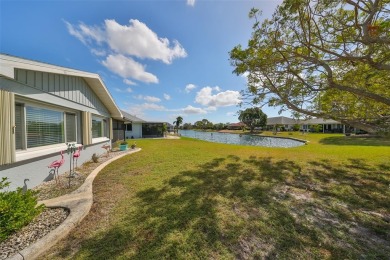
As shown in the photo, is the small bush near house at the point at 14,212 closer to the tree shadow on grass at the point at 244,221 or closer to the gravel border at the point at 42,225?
the gravel border at the point at 42,225

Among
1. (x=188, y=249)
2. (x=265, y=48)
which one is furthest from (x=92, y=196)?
(x=265, y=48)

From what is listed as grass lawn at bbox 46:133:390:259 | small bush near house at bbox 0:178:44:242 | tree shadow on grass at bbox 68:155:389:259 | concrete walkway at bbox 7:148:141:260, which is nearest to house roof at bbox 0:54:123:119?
small bush near house at bbox 0:178:44:242

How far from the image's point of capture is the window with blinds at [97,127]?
35.6 feet

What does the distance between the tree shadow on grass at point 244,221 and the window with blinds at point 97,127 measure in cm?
776

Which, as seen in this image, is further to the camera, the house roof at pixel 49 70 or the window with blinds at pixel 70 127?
the window with blinds at pixel 70 127

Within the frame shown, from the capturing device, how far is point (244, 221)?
357cm

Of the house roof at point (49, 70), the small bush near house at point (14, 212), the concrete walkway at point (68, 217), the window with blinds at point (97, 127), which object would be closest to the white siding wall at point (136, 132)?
the window with blinds at point (97, 127)

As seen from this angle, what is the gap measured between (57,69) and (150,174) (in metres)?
5.08

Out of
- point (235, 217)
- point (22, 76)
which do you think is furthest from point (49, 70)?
point (235, 217)

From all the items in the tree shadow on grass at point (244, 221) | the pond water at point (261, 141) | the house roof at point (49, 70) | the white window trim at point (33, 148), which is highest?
the house roof at point (49, 70)

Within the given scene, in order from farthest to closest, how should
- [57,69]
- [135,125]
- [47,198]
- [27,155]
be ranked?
[135,125], [57,69], [27,155], [47,198]

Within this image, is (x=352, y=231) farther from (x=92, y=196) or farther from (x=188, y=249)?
(x=92, y=196)

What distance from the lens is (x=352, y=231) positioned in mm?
3283

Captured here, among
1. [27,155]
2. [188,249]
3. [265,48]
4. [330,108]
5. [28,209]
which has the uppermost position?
[265,48]
